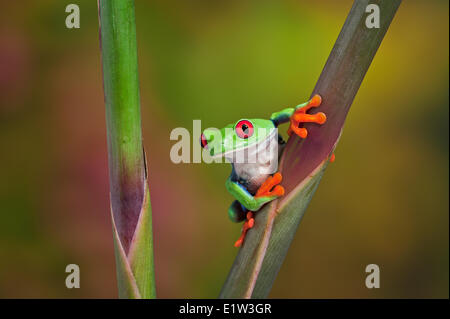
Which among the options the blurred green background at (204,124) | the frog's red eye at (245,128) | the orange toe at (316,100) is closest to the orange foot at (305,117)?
the orange toe at (316,100)

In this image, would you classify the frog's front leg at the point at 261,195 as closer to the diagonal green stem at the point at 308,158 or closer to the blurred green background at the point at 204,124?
→ the diagonal green stem at the point at 308,158

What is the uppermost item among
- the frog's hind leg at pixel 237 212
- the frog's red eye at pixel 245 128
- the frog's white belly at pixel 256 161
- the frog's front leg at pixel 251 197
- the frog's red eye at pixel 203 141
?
the frog's red eye at pixel 245 128

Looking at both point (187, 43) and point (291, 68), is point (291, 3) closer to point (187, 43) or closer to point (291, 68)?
point (291, 68)

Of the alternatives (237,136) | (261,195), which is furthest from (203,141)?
(261,195)

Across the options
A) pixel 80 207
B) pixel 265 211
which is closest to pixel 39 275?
pixel 80 207

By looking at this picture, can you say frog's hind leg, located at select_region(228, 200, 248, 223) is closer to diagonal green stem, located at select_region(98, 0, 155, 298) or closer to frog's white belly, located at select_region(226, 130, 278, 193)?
frog's white belly, located at select_region(226, 130, 278, 193)
